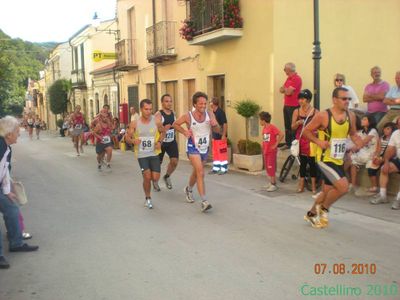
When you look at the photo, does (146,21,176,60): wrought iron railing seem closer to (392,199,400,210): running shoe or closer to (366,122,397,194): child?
(366,122,397,194): child

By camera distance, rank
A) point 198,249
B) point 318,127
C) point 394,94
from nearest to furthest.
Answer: point 198,249
point 318,127
point 394,94

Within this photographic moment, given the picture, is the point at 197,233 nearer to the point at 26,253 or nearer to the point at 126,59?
the point at 26,253

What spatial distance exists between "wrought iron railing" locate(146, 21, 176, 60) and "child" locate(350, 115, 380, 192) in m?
9.80

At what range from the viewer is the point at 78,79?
3769 centimetres

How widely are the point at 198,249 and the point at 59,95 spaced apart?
1528 inches

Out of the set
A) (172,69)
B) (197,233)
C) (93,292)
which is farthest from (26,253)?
(172,69)

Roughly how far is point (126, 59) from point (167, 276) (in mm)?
18412

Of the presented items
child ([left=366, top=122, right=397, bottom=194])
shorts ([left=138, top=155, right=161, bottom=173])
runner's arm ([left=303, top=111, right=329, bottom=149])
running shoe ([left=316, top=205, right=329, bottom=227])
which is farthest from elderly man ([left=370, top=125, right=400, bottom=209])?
shorts ([left=138, top=155, right=161, bottom=173])

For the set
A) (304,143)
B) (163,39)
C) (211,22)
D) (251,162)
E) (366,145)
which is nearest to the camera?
(366,145)

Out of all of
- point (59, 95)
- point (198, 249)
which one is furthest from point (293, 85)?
point (59, 95)

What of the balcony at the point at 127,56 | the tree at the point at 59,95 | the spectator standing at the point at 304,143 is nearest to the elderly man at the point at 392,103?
the spectator standing at the point at 304,143

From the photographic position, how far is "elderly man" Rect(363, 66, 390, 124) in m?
9.69

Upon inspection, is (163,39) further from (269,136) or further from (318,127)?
(318,127)

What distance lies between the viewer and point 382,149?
8227mm
